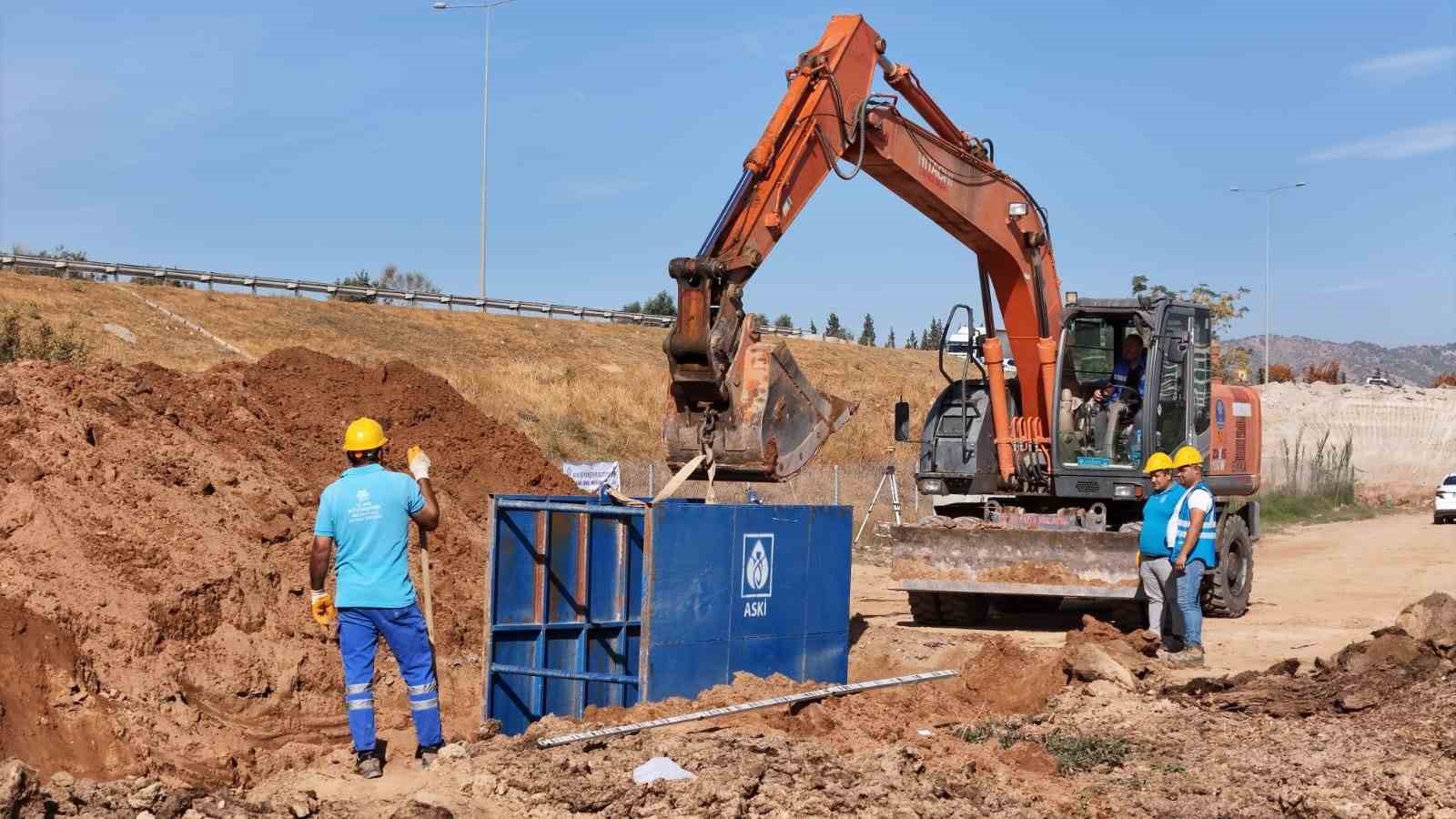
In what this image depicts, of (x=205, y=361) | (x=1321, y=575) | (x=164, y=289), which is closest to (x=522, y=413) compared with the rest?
(x=205, y=361)

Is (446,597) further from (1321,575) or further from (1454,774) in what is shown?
(1321,575)

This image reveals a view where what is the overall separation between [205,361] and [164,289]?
27.2ft

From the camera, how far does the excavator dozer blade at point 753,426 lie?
36.0ft

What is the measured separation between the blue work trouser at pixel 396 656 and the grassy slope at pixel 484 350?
1000 inches

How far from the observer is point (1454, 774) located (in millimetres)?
8172

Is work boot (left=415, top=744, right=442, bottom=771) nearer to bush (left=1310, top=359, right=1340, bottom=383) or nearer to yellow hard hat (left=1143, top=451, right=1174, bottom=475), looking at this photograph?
yellow hard hat (left=1143, top=451, right=1174, bottom=475)

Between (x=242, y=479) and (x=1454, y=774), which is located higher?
(x=242, y=479)

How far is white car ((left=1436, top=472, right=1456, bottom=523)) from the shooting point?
35500 mm

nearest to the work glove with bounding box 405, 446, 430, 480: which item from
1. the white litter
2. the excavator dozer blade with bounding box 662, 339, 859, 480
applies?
the white litter

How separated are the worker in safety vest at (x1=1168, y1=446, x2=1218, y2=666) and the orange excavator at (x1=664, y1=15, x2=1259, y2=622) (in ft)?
5.68

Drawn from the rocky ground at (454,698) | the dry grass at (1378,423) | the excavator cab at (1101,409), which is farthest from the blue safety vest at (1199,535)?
the dry grass at (1378,423)

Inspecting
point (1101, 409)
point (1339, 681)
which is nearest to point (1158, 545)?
point (1339, 681)

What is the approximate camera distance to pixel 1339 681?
11.0m

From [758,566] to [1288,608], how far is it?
9.15 metres
